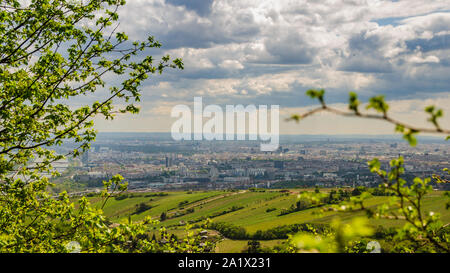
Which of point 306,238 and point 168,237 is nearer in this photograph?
point 306,238

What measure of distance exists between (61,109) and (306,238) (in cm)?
882

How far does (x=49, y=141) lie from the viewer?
8.48m

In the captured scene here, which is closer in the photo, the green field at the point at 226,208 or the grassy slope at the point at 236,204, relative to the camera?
the green field at the point at 226,208

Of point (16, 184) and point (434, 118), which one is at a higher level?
point (434, 118)

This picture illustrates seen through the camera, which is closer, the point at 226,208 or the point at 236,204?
the point at 226,208

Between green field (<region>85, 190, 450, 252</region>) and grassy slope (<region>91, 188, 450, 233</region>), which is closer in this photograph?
green field (<region>85, 190, 450, 252</region>)

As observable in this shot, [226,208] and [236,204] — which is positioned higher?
[236,204]

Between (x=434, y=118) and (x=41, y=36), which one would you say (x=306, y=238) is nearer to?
(x=434, y=118)

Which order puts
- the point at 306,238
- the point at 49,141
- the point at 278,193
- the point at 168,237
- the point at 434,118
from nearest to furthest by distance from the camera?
the point at 306,238 < the point at 434,118 < the point at 49,141 < the point at 168,237 < the point at 278,193

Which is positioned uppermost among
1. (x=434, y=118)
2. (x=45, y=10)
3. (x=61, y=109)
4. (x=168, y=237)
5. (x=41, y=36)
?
(x=45, y=10)
